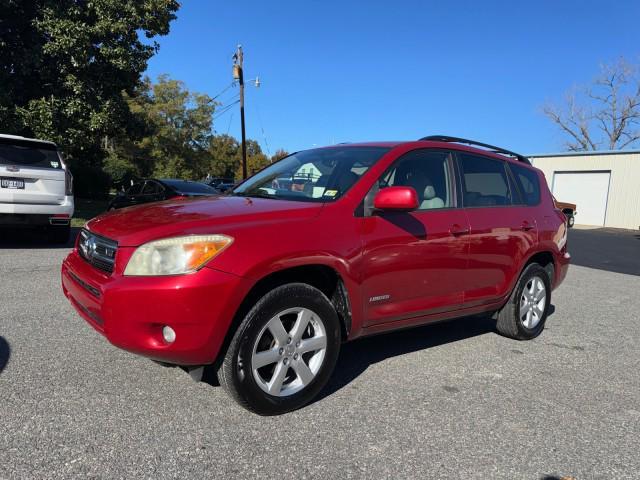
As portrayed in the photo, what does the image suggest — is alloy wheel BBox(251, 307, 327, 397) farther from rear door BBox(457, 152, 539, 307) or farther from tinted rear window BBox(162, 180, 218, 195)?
tinted rear window BBox(162, 180, 218, 195)

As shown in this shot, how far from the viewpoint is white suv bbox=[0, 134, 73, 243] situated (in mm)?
7559

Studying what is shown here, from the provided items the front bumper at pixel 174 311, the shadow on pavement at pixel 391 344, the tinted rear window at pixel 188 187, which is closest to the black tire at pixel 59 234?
the tinted rear window at pixel 188 187

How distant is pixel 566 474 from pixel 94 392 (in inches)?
110

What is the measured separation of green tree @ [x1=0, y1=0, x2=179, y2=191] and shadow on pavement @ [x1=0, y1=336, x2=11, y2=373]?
10704 millimetres

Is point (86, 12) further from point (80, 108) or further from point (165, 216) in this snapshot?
point (165, 216)

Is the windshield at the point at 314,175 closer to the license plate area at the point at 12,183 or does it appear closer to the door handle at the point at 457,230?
the door handle at the point at 457,230

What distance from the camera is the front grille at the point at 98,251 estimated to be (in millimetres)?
3021

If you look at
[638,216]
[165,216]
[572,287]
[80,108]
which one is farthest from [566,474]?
[638,216]

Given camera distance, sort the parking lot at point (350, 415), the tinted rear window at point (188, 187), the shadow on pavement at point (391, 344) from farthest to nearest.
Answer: the tinted rear window at point (188, 187) → the shadow on pavement at point (391, 344) → the parking lot at point (350, 415)

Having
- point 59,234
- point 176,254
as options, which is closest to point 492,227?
point 176,254

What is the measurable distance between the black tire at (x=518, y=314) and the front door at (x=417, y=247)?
3.03ft

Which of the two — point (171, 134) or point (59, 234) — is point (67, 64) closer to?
point (59, 234)

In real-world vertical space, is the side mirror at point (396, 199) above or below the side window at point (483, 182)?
below

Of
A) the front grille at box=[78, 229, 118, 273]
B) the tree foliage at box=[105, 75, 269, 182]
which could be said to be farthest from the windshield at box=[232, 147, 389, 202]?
the tree foliage at box=[105, 75, 269, 182]
